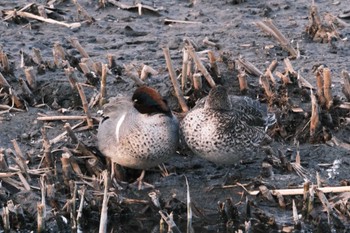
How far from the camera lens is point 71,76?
349 inches

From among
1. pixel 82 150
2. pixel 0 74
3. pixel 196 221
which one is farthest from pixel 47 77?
pixel 196 221

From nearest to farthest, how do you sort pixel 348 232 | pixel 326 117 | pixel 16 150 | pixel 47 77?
pixel 348 232, pixel 16 150, pixel 326 117, pixel 47 77

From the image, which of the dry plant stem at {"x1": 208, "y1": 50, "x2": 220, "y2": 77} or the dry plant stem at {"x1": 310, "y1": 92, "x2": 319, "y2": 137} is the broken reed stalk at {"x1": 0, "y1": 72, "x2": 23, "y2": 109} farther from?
the dry plant stem at {"x1": 310, "y1": 92, "x2": 319, "y2": 137}

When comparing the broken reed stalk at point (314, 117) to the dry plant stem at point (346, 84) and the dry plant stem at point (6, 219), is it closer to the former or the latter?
the dry plant stem at point (346, 84)

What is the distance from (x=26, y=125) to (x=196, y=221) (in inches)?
76.9

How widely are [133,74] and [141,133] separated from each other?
4.16 ft

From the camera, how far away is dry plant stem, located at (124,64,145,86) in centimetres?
878

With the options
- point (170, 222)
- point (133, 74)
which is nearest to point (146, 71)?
point (133, 74)

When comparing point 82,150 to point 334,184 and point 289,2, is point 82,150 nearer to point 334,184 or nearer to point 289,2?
point 334,184

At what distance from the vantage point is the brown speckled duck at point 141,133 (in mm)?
7672

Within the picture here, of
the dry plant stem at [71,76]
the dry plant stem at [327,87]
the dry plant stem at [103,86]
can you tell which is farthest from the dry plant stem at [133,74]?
the dry plant stem at [327,87]

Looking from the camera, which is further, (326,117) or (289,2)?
(289,2)

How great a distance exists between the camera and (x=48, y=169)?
7.91 m

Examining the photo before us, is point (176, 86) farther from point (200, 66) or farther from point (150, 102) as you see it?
point (150, 102)
